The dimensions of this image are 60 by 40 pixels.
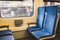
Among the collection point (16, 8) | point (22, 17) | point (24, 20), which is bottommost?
point (24, 20)

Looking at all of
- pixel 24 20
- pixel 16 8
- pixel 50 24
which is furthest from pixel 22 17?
pixel 50 24

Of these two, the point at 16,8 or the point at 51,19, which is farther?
the point at 16,8

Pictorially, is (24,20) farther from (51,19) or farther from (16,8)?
(51,19)

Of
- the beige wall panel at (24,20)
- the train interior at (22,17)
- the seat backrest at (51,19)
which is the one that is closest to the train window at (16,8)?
the train interior at (22,17)

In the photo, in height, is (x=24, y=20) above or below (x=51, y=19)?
below

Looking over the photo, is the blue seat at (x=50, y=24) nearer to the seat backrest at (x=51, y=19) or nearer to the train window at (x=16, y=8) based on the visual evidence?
the seat backrest at (x=51, y=19)

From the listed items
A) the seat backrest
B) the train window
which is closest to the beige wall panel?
the train window

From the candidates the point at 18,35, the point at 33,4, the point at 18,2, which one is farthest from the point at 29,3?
the point at 18,35

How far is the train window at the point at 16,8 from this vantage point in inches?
135

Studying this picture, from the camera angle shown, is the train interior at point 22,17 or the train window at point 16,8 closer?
the train interior at point 22,17

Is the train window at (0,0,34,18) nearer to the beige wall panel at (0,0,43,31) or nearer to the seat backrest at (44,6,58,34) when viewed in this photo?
the beige wall panel at (0,0,43,31)

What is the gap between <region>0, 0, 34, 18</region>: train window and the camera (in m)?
3.44

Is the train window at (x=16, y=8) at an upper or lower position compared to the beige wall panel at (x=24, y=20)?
upper

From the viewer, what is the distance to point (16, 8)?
3562 mm
